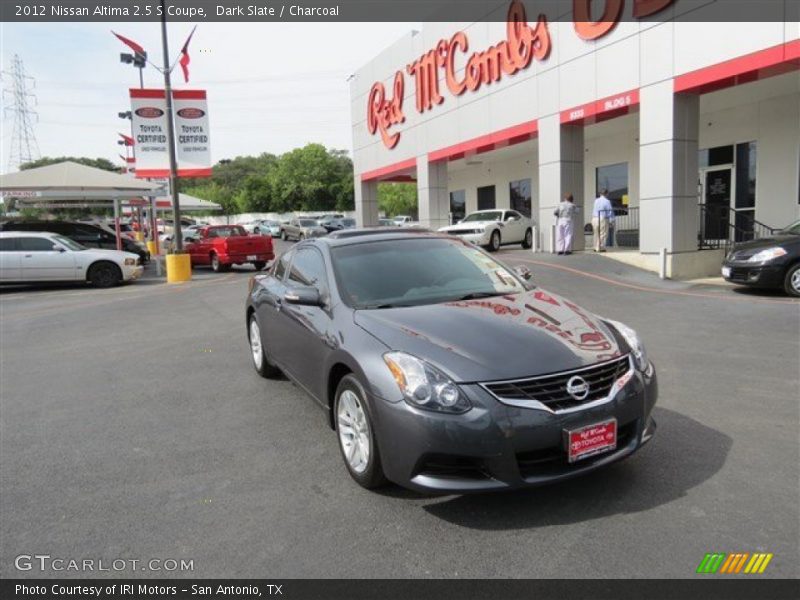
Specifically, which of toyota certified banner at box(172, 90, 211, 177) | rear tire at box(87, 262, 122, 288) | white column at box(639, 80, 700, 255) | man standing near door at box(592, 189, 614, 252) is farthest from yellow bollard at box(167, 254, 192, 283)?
white column at box(639, 80, 700, 255)

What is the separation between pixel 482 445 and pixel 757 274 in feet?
30.5

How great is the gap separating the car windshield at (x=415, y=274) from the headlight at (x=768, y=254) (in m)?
7.40

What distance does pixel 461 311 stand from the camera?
3947mm

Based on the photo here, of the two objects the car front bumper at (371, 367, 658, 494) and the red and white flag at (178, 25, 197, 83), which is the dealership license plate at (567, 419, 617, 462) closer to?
the car front bumper at (371, 367, 658, 494)

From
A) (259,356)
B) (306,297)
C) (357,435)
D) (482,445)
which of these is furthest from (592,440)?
(259,356)

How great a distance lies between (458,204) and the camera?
33.3m

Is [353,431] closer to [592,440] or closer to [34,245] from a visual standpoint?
[592,440]

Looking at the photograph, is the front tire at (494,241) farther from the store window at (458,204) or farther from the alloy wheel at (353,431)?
the alloy wheel at (353,431)

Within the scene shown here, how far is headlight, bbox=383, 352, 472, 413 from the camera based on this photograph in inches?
122

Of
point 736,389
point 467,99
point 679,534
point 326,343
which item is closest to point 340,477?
point 326,343

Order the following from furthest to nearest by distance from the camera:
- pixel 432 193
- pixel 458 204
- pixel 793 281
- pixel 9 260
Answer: pixel 458 204 < pixel 432 193 < pixel 9 260 < pixel 793 281

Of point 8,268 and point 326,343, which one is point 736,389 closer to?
point 326,343
